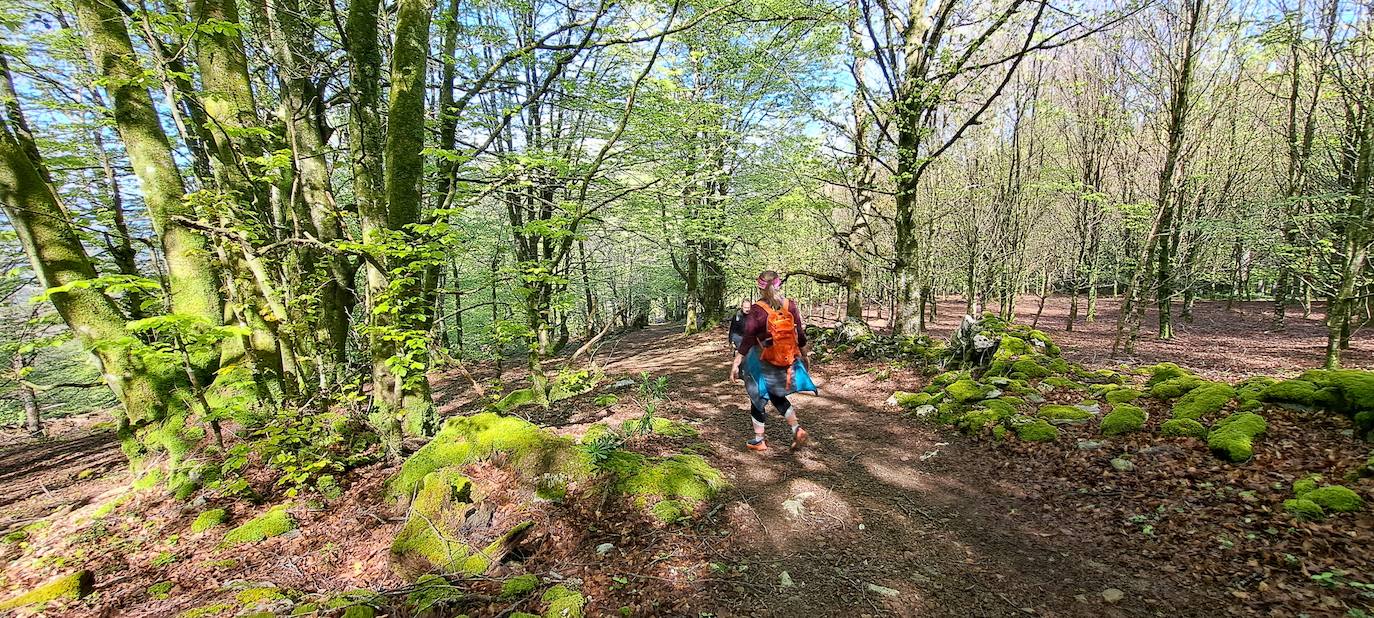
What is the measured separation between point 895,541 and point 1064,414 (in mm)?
3577

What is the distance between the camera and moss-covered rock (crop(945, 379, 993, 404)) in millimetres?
7139

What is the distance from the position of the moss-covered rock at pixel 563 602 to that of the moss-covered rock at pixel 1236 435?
574 centimetres

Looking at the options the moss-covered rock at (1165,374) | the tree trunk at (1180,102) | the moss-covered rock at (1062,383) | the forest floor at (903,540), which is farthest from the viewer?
the tree trunk at (1180,102)

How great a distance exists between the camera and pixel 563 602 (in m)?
3.04

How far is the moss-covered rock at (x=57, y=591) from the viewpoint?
320 centimetres

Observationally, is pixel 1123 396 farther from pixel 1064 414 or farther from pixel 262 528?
pixel 262 528

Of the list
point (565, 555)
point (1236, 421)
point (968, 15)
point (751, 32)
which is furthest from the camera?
point (751, 32)

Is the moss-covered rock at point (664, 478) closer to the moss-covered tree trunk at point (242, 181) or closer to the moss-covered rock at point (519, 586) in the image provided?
the moss-covered rock at point (519, 586)

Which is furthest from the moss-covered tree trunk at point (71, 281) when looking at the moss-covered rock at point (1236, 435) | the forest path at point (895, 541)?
the moss-covered rock at point (1236, 435)

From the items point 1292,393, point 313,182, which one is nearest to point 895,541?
point 1292,393

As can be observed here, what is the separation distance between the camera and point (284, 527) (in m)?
4.43

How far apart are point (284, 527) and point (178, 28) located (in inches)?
171

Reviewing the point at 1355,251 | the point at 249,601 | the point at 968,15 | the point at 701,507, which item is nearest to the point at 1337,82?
the point at 1355,251

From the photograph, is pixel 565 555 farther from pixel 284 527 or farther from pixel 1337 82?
pixel 1337 82
